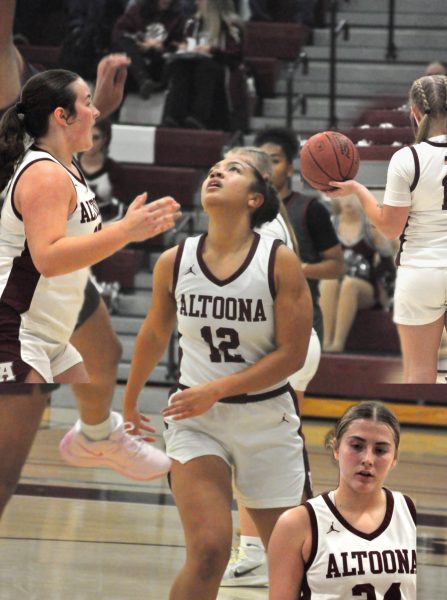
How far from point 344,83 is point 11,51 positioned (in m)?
0.64

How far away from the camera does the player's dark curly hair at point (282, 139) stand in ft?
8.36

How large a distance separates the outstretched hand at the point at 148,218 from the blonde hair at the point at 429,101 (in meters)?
0.49

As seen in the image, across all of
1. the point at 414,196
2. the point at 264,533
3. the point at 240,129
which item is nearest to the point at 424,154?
the point at 414,196

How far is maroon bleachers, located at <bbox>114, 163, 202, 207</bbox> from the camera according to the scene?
2602mm

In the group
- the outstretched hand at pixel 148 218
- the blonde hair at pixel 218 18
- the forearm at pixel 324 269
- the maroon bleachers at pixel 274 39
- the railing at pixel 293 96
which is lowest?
the forearm at pixel 324 269

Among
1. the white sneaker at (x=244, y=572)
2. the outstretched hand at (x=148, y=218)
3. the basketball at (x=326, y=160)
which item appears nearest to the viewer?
the outstretched hand at (x=148, y=218)

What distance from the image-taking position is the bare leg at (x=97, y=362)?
2.46m

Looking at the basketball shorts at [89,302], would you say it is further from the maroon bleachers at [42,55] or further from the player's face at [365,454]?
the player's face at [365,454]

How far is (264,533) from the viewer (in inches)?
99.3

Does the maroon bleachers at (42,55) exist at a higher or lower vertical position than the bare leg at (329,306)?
higher

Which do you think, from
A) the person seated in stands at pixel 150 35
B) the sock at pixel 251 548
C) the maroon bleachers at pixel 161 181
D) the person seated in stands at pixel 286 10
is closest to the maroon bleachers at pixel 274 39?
the person seated in stands at pixel 286 10

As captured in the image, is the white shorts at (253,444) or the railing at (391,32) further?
the white shorts at (253,444)

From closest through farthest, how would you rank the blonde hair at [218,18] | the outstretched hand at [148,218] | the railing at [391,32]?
the outstretched hand at [148,218], the railing at [391,32], the blonde hair at [218,18]

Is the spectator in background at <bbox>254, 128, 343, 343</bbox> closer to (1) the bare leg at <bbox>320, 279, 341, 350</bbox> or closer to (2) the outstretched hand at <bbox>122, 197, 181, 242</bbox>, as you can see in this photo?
(1) the bare leg at <bbox>320, 279, 341, 350</bbox>
